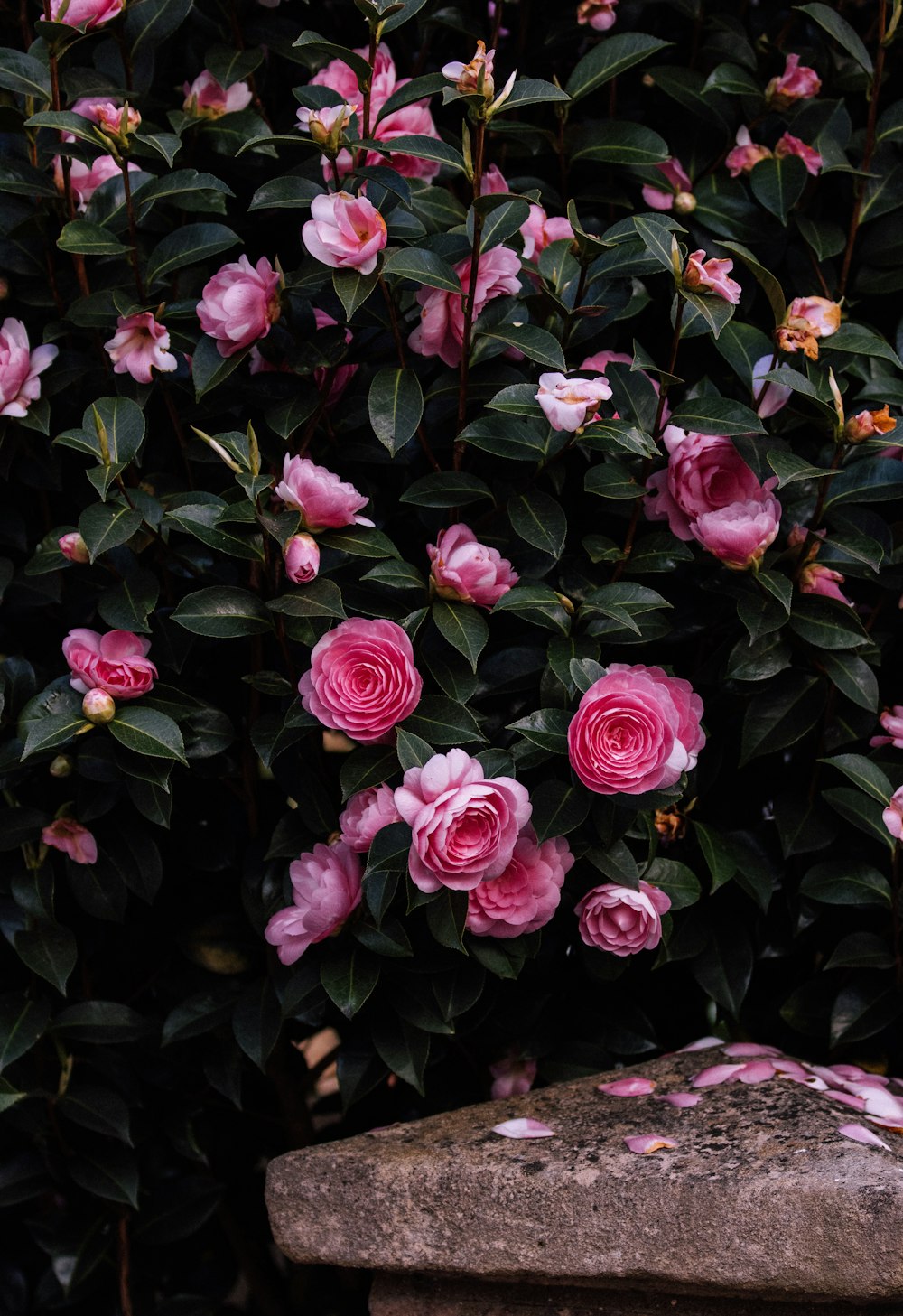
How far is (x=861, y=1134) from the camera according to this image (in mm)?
1094

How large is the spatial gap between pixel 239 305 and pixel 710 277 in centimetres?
45

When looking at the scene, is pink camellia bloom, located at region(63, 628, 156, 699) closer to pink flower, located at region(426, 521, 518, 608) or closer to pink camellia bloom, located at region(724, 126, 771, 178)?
pink flower, located at region(426, 521, 518, 608)

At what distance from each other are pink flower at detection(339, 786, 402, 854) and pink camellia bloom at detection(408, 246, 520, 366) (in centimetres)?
44

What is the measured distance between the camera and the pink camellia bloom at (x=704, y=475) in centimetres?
120

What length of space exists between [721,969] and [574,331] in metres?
0.71

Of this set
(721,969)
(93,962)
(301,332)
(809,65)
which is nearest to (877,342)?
(809,65)

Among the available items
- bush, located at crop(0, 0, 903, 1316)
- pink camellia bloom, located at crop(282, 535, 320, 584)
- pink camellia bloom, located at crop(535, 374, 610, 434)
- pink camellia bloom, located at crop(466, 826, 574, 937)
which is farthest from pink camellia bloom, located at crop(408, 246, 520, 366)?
pink camellia bloom, located at crop(466, 826, 574, 937)

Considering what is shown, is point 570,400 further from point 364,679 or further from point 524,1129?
point 524,1129

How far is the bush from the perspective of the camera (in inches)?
44.6

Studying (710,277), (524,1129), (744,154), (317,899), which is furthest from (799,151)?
(524,1129)

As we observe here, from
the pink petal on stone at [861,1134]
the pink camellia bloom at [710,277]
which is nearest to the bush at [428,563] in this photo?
the pink camellia bloom at [710,277]

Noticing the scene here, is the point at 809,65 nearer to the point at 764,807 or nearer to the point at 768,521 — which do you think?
the point at 768,521

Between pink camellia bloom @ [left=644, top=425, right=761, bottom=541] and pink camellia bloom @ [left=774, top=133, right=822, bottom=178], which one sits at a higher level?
pink camellia bloom @ [left=774, top=133, right=822, bottom=178]

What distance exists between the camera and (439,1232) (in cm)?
113
